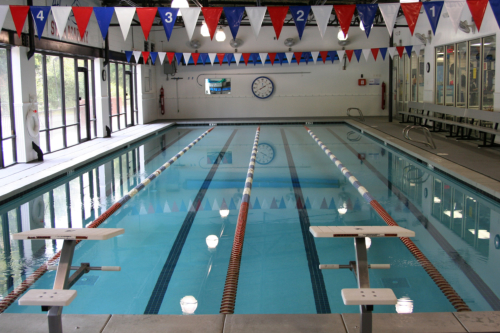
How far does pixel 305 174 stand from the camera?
805 centimetres

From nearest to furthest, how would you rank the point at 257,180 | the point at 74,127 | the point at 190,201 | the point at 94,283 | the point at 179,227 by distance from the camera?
1. the point at 94,283
2. the point at 179,227
3. the point at 190,201
4. the point at 257,180
5. the point at 74,127

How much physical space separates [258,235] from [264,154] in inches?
218

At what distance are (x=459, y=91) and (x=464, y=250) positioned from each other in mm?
9040

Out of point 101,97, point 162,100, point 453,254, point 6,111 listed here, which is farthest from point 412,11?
point 162,100

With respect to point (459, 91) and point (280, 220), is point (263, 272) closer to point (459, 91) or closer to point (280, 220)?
point (280, 220)

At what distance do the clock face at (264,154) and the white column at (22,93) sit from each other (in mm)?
4417

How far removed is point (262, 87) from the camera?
1933 centimetres

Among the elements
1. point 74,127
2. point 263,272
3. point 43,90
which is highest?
point 43,90

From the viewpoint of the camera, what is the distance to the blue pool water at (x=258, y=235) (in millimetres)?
3494

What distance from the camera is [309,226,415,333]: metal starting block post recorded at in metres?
2.26

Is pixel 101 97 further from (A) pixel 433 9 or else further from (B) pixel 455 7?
(B) pixel 455 7

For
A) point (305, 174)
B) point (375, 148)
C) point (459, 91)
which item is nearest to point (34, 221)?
point (305, 174)

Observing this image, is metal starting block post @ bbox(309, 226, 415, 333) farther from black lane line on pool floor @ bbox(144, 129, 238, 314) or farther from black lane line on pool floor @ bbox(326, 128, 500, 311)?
black lane line on pool floor @ bbox(144, 129, 238, 314)

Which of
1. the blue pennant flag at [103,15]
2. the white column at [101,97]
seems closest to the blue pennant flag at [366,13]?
the blue pennant flag at [103,15]
